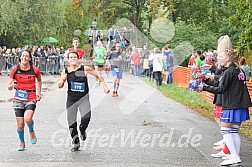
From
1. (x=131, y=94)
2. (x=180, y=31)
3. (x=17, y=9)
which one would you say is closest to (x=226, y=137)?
(x=131, y=94)

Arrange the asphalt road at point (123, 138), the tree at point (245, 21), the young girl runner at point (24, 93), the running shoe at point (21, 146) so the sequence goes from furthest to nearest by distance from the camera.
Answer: the tree at point (245, 21)
the young girl runner at point (24, 93)
the running shoe at point (21, 146)
the asphalt road at point (123, 138)

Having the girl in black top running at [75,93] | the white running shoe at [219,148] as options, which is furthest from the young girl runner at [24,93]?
the white running shoe at [219,148]

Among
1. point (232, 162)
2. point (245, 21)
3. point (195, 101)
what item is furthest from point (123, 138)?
point (195, 101)

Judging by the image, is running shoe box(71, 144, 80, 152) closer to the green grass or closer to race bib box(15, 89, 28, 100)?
race bib box(15, 89, 28, 100)

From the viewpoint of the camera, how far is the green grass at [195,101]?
12.6 meters

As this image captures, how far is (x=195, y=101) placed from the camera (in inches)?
719

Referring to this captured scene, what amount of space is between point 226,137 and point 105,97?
10.4 metres

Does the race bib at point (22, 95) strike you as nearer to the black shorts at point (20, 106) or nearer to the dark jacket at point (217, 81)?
the black shorts at point (20, 106)

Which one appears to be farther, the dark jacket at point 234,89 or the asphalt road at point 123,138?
the asphalt road at point 123,138

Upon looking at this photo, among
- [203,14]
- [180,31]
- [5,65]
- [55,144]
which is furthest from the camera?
[203,14]

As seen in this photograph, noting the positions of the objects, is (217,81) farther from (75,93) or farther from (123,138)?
(123,138)

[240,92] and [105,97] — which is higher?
[240,92]

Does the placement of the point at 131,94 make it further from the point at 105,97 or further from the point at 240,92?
the point at 240,92

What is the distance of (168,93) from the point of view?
21125 mm
